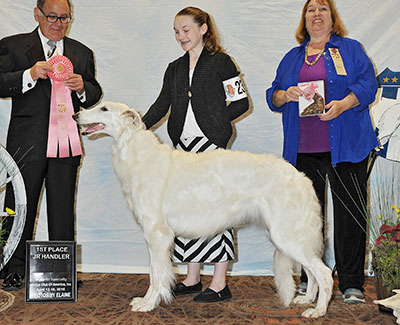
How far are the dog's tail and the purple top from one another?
2.68 feet

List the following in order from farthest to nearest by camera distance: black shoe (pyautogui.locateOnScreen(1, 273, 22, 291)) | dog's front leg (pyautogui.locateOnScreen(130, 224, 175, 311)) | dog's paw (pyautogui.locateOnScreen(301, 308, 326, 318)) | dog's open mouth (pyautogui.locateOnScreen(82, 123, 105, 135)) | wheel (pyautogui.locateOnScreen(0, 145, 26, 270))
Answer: black shoe (pyautogui.locateOnScreen(1, 273, 22, 291))
wheel (pyautogui.locateOnScreen(0, 145, 26, 270))
dog's open mouth (pyautogui.locateOnScreen(82, 123, 105, 135))
dog's front leg (pyautogui.locateOnScreen(130, 224, 175, 311))
dog's paw (pyautogui.locateOnScreen(301, 308, 326, 318))

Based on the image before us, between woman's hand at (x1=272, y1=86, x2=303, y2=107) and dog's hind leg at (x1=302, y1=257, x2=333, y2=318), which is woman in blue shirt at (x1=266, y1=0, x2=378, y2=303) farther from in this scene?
dog's hind leg at (x1=302, y1=257, x2=333, y2=318)

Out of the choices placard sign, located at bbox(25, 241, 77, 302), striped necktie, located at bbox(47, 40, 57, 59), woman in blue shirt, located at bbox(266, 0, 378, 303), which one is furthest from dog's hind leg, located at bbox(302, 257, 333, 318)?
striped necktie, located at bbox(47, 40, 57, 59)

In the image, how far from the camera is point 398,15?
448 cm

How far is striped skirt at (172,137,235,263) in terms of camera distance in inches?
146

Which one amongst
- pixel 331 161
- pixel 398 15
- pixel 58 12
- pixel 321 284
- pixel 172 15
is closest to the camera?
pixel 321 284

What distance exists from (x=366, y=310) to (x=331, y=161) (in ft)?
3.56

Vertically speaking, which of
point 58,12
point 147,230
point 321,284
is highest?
point 58,12

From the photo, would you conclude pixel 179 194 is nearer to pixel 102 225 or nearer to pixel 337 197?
pixel 337 197

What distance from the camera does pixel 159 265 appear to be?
135 inches

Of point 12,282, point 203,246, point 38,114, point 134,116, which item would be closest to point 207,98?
point 134,116

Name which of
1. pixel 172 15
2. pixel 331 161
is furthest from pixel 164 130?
pixel 331 161

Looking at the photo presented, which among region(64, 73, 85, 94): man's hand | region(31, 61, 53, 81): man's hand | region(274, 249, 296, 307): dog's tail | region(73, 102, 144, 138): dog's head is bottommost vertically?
region(274, 249, 296, 307): dog's tail

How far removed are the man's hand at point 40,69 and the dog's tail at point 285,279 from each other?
221cm
